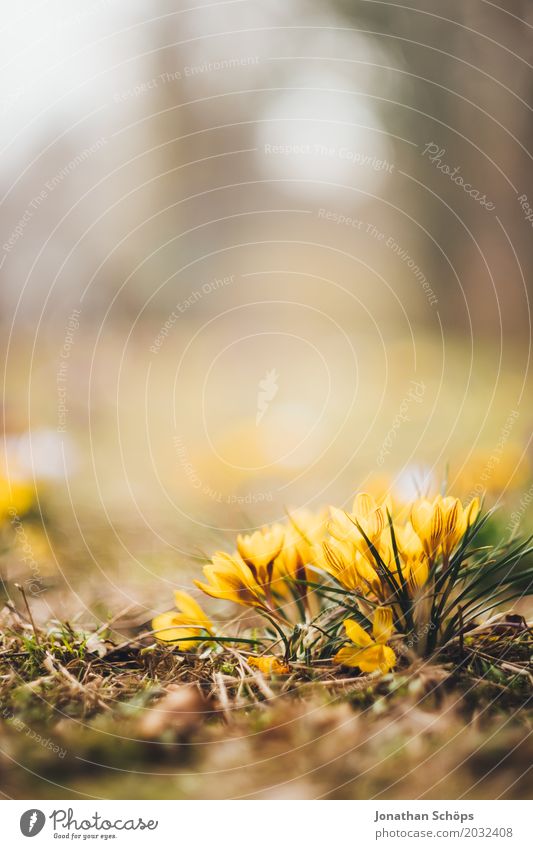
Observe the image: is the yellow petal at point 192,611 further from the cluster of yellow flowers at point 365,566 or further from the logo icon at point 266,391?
the logo icon at point 266,391

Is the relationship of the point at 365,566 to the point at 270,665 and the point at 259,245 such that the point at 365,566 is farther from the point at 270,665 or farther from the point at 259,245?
the point at 259,245

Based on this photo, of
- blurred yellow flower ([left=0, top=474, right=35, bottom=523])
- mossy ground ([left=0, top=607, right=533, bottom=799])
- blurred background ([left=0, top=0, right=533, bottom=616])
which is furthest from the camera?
blurred background ([left=0, top=0, right=533, bottom=616])

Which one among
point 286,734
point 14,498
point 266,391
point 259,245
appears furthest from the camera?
point 259,245

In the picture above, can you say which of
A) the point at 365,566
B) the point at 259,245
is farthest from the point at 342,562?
the point at 259,245

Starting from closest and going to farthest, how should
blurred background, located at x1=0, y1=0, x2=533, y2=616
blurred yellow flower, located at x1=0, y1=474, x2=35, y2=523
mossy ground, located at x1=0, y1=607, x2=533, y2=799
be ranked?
1. mossy ground, located at x1=0, y1=607, x2=533, y2=799
2. blurred yellow flower, located at x1=0, y1=474, x2=35, y2=523
3. blurred background, located at x1=0, y1=0, x2=533, y2=616

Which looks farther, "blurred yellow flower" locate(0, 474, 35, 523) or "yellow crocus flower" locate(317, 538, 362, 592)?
"blurred yellow flower" locate(0, 474, 35, 523)
